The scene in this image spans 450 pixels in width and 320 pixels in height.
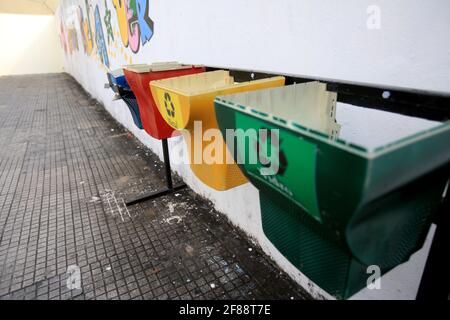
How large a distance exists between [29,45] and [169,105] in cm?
1993

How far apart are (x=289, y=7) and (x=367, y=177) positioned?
1302 millimetres

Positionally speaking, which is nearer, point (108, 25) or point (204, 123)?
point (204, 123)

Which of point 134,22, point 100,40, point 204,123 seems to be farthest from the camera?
point 100,40

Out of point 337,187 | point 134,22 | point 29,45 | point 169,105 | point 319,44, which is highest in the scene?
point 29,45

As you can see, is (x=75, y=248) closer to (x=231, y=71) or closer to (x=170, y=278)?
(x=170, y=278)

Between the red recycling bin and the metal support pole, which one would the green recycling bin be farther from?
the metal support pole

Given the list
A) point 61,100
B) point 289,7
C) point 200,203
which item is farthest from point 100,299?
point 61,100

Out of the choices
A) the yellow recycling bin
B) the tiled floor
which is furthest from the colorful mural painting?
the yellow recycling bin

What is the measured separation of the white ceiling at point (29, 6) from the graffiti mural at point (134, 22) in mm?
15910

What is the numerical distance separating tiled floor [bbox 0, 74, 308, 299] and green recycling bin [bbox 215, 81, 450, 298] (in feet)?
3.12


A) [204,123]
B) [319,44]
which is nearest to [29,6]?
[204,123]

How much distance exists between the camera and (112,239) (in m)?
2.54

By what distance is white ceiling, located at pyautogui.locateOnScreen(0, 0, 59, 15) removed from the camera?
16328 millimetres

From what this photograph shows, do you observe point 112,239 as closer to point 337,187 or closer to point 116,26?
point 337,187
